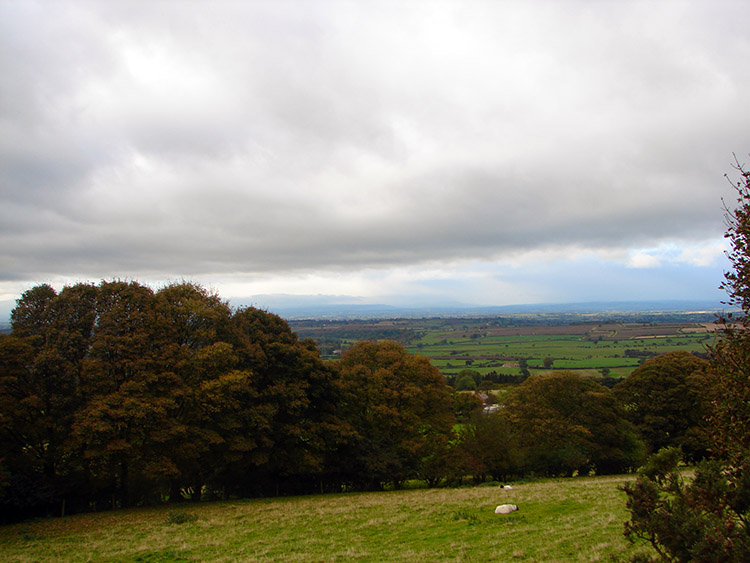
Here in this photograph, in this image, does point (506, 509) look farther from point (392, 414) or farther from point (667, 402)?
point (667, 402)

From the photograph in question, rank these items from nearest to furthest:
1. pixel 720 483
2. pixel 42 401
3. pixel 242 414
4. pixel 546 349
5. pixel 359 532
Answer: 1. pixel 720 483
2. pixel 359 532
3. pixel 42 401
4. pixel 242 414
5. pixel 546 349

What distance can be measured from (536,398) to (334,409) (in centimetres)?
1880

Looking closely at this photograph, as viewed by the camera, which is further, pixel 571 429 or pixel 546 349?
pixel 546 349

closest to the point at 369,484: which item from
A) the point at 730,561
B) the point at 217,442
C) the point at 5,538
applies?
the point at 217,442

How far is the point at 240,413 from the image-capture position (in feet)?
83.1

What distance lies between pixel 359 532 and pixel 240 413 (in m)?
12.5

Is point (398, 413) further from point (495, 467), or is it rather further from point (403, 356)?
point (495, 467)

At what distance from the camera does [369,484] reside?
3192 cm

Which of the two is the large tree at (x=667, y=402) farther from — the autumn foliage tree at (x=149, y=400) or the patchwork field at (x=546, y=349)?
the patchwork field at (x=546, y=349)

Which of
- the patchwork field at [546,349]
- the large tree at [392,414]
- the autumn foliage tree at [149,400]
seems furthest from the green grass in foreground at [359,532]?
the patchwork field at [546,349]

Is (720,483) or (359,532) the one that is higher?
(720,483)

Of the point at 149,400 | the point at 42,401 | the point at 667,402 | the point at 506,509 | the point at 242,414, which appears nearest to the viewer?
the point at 506,509

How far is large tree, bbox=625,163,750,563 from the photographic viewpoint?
5492 millimetres

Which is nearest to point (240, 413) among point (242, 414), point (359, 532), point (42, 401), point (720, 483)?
point (242, 414)
